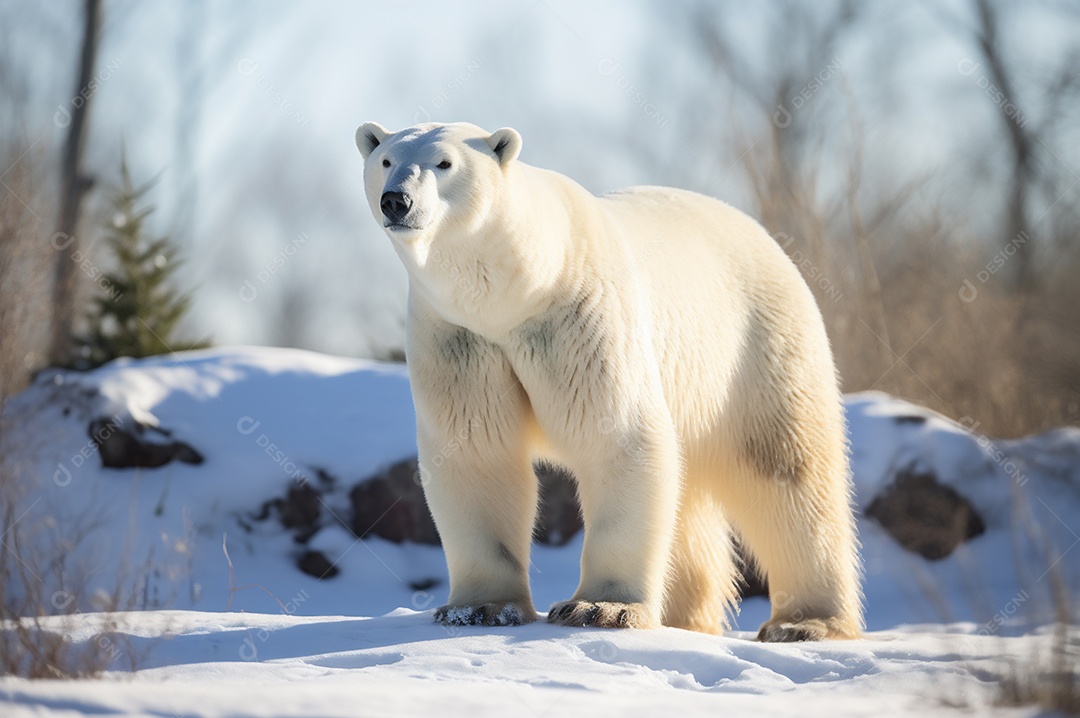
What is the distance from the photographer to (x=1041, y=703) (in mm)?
2926

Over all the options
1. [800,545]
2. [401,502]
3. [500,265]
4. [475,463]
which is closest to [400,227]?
[500,265]

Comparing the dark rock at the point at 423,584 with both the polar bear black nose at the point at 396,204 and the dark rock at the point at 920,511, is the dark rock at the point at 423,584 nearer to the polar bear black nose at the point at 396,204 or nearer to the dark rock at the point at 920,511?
the dark rock at the point at 920,511

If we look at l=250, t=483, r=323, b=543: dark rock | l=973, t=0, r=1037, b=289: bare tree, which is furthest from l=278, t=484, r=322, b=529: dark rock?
l=973, t=0, r=1037, b=289: bare tree

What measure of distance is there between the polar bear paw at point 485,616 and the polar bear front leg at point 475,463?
1cm

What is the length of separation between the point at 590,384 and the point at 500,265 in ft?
1.77

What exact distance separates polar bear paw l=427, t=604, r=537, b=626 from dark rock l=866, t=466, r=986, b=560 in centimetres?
415

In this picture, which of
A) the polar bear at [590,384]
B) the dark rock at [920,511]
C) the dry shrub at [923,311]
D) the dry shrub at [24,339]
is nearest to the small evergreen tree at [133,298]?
the dry shrub at [24,339]

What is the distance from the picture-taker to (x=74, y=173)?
14219mm

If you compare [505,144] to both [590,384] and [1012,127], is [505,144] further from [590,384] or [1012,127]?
[1012,127]

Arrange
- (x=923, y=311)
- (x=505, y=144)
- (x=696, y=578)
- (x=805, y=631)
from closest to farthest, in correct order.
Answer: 1. (x=505, y=144)
2. (x=805, y=631)
3. (x=696, y=578)
4. (x=923, y=311)

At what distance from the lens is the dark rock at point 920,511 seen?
24.7ft

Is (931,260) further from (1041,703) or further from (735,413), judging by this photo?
(1041,703)

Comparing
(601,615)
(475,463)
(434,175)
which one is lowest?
(601,615)

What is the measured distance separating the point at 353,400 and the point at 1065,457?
203 inches
